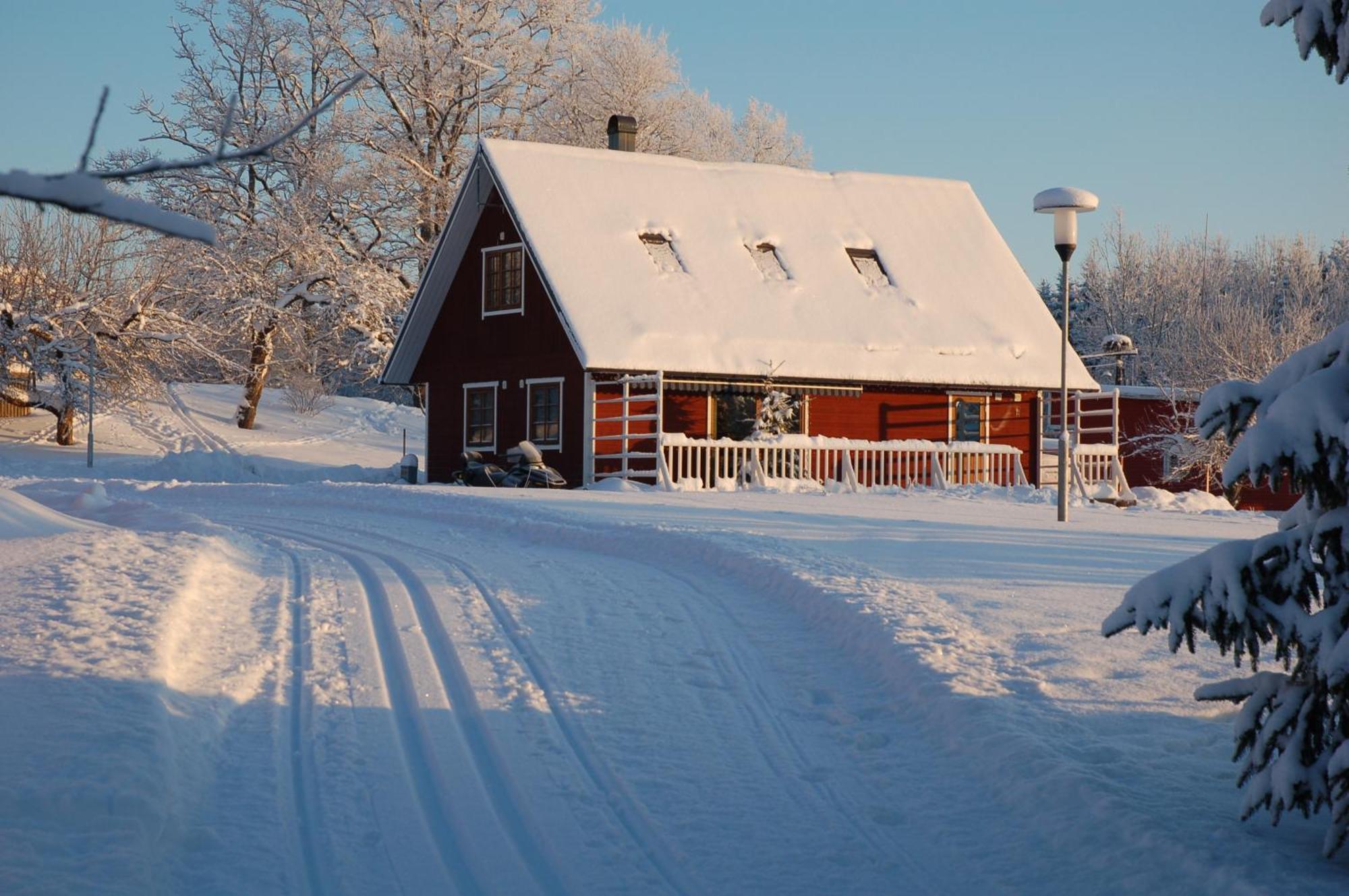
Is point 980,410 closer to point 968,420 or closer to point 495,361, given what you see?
point 968,420

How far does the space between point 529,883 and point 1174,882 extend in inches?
93.7

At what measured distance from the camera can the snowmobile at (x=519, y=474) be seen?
79.6 ft

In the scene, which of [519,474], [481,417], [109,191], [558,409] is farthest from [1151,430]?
[109,191]

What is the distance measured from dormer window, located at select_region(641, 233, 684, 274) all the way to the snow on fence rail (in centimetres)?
390

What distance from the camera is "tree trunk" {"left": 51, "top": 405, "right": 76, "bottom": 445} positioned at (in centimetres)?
3425

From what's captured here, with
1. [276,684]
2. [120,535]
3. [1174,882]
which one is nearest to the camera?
[1174,882]

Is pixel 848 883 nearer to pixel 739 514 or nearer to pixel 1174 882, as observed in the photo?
pixel 1174 882

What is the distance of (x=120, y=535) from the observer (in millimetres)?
12727

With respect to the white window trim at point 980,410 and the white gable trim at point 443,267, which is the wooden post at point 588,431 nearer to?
the white gable trim at point 443,267

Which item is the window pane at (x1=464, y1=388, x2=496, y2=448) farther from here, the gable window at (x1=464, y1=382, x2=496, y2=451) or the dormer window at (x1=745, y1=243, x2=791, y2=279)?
the dormer window at (x1=745, y1=243, x2=791, y2=279)

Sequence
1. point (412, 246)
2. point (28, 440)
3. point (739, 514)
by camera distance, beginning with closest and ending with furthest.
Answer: point (739, 514) < point (28, 440) < point (412, 246)

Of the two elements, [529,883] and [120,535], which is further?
[120,535]

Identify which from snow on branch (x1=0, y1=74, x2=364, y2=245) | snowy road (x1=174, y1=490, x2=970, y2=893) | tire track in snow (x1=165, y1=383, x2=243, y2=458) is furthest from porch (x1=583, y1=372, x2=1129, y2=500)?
snow on branch (x1=0, y1=74, x2=364, y2=245)

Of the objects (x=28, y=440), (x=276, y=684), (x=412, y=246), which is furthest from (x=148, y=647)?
(x=412, y=246)
